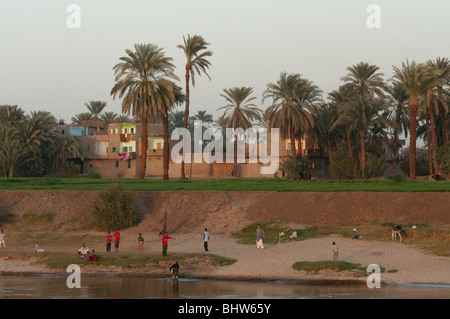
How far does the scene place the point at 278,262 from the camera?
34.8 meters

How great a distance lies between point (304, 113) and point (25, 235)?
39.8 m

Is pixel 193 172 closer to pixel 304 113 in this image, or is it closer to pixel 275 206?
pixel 304 113

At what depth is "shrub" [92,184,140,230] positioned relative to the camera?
4556 centimetres

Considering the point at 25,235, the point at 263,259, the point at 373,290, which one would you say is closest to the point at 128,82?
the point at 25,235

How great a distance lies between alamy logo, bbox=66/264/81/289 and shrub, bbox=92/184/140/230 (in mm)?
9415

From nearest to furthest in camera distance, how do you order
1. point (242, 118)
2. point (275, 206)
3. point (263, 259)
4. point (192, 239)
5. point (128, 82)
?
point (263, 259), point (192, 239), point (275, 206), point (128, 82), point (242, 118)

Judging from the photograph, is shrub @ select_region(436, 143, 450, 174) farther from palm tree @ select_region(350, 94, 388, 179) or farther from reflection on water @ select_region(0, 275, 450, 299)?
reflection on water @ select_region(0, 275, 450, 299)

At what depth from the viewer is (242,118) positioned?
8388cm

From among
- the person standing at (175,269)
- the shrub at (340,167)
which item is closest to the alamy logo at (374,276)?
the person standing at (175,269)

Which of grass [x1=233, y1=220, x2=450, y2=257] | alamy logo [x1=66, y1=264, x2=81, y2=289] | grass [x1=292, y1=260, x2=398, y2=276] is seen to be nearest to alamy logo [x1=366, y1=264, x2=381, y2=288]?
grass [x1=292, y1=260, x2=398, y2=276]

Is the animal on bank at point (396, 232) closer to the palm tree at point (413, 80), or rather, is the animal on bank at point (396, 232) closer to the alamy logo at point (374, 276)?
the alamy logo at point (374, 276)

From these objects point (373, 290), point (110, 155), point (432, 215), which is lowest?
point (373, 290)

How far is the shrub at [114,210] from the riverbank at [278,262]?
3711 millimetres

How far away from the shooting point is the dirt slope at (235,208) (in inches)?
1737
